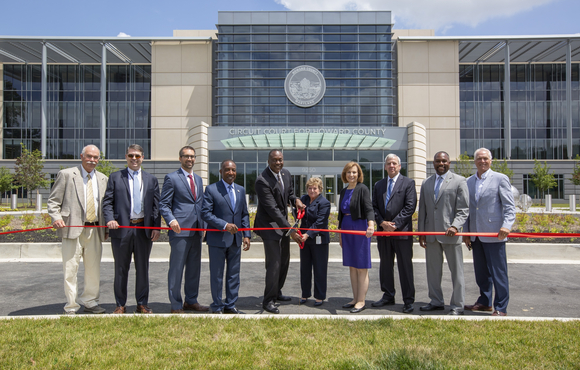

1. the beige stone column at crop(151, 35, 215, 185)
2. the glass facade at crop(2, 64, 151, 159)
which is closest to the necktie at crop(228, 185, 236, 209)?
the beige stone column at crop(151, 35, 215, 185)

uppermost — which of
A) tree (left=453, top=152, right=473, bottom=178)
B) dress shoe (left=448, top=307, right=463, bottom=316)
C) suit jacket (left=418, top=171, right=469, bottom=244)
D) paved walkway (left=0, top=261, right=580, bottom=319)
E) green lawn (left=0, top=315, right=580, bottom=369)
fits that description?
tree (left=453, top=152, right=473, bottom=178)

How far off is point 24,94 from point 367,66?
117ft

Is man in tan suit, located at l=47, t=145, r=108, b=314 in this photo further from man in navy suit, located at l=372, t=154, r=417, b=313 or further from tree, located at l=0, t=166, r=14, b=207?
tree, located at l=0, t=166, r=14, b=207

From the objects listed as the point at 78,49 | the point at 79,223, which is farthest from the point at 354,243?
the point at 78,49

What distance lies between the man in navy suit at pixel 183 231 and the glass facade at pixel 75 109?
34533 mm

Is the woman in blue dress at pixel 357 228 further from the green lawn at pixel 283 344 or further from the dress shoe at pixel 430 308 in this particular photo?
the green lawn at pixel 283 344

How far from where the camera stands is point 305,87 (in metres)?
33.1

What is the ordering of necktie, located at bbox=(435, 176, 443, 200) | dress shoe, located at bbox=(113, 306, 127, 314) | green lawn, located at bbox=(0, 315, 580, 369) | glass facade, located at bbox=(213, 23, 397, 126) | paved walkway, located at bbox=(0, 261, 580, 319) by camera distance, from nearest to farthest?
green lawn, located at bbox=(0, 315, 580, 369)
dress shoe, located at bbox=(113, 306, 127, 314)
paved walkway, located at bbox=(0, 261, 580, 319)
necktie, located at bbox=(435, 176, 443, 200)
glass facade, located at bbox=(213, 23, 397, 126)

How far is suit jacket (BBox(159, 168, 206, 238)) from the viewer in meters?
4.85

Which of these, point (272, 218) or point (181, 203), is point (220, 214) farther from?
point (272, 218)

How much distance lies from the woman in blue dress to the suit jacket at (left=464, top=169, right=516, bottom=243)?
1.48 m

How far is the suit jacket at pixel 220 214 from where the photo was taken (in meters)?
4.80

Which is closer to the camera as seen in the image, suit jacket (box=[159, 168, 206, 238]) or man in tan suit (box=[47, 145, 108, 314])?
man in tan suit (box=[47, 145, 108, 314])

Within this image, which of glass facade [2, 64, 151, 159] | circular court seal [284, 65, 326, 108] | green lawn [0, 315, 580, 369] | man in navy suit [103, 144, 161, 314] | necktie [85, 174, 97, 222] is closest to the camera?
green lawn [0, 315, 580, 369]
